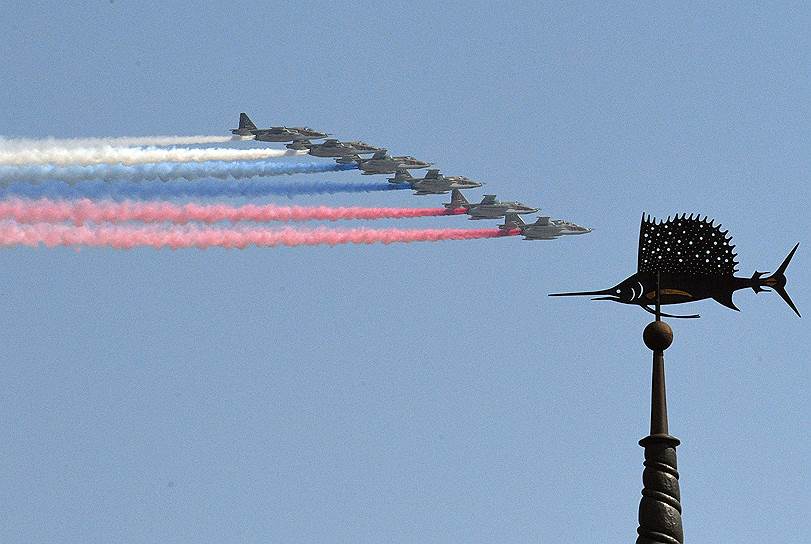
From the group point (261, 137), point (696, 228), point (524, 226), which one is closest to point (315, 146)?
point (261, 137)

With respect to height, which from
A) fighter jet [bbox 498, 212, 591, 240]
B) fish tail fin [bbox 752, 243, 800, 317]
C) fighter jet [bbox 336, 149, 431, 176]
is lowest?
fighter jet [bbox 498, 212, 591, 240]

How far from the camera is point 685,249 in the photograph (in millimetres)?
40125

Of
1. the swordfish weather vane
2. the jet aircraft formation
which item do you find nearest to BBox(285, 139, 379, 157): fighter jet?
the jet aircraft formation

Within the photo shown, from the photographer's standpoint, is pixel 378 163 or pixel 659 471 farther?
pixel 378 163

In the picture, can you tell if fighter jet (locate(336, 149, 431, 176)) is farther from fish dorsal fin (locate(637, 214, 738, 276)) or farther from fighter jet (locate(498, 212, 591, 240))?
fish dorsal fin (locate(637, 214, 738, 276))

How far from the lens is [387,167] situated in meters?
167

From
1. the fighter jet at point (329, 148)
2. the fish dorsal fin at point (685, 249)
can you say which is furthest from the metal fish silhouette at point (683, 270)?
the fighter jet at point (329, 148)

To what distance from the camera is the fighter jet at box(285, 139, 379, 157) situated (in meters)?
164

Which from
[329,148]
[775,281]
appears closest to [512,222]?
[329,148]

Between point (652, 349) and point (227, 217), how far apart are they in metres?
102

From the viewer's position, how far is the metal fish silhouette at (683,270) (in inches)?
1567

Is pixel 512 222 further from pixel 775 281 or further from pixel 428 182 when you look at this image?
pixel 775 281

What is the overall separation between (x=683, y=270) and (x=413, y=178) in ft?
422

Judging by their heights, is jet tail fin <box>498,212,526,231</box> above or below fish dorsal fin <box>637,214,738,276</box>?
below
